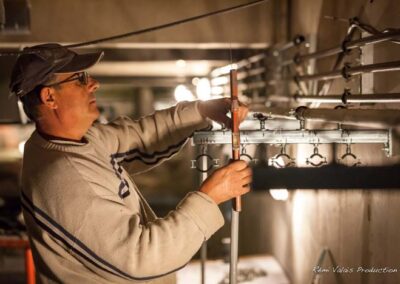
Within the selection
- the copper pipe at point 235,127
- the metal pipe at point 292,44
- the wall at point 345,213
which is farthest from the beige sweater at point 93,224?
the metal pipe at point 292,44

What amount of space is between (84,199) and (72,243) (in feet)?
0.70

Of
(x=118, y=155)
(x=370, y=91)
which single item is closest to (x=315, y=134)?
(x=370, y=91)

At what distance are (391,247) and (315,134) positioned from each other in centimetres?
83

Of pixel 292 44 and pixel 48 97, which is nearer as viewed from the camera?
pixel 48 97

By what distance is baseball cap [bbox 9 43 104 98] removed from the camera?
2.48 metres

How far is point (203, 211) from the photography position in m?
2.21

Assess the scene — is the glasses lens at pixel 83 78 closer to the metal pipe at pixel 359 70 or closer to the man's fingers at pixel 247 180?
the man's fingers at pixel 247 180

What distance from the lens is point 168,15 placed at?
18.1 ft

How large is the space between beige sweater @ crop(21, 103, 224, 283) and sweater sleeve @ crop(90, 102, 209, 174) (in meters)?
0.64

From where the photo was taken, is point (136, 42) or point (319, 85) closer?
point (319, 85)

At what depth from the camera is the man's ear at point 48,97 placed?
2520 millimetres

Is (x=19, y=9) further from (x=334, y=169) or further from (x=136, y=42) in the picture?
(x=334, y=169)

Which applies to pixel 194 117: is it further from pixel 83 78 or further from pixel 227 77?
pixel 227 77

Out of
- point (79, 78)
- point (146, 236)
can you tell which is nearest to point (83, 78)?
point (79, 78)
